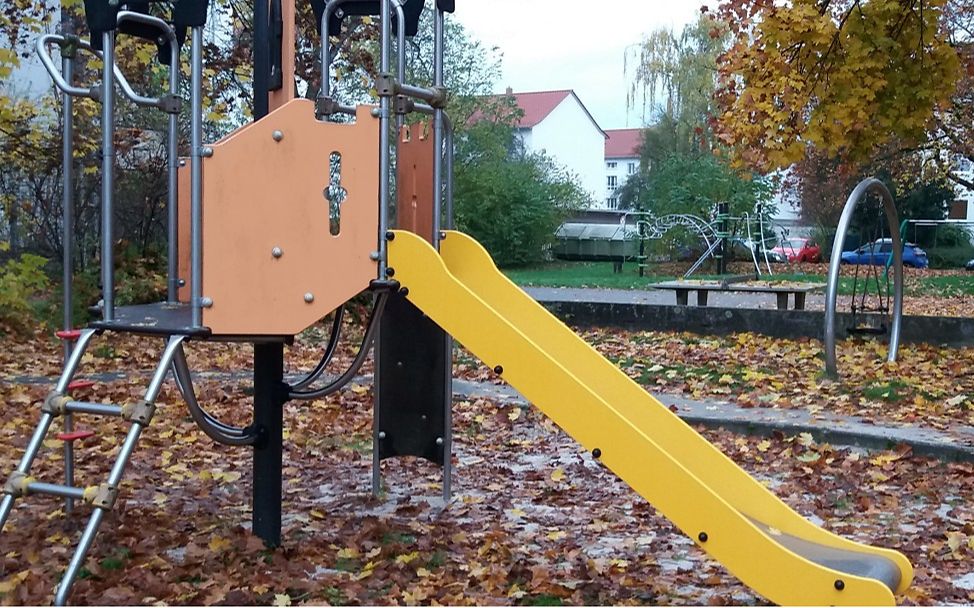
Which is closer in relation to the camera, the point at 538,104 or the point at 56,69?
the point at 56,69

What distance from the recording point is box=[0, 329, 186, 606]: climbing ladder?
3203 millimetres

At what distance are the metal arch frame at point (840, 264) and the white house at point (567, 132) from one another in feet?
177

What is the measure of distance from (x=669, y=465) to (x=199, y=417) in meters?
1.77

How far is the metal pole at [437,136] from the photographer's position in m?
4.50

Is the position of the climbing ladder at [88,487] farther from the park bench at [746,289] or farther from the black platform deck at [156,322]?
the park bench at [746,289]

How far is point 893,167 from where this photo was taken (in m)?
29.2

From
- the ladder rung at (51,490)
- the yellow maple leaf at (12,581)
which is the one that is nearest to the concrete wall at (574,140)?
the yellow maple leaf at (12,581)

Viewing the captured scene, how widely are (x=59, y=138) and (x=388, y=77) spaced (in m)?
10.7

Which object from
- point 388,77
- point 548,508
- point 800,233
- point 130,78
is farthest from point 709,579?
point 800,233

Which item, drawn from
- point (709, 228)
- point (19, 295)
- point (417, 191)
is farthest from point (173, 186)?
point (709, 228)

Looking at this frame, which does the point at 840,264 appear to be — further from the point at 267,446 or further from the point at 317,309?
the point at 317,309

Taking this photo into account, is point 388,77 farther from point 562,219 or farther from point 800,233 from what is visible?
point 800,233

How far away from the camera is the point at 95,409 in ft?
11.6

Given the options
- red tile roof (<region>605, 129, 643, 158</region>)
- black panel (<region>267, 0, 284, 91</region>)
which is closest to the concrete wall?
red tile roof (<region>605, 129, 643, 158</region>)
